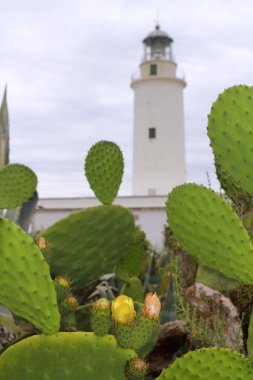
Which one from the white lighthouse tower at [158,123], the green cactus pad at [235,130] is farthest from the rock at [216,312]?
the white lighthouse tower at [158,123]

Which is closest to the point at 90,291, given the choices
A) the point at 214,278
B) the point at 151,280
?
the point at 151,280

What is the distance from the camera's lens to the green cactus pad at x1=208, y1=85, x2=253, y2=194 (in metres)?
1.82

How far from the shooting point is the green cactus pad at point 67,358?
145 centimetres

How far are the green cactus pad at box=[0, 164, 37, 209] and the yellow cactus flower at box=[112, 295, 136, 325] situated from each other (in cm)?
127

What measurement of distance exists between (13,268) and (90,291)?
2.09m

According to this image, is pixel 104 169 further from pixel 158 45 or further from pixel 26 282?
pixel 158 45

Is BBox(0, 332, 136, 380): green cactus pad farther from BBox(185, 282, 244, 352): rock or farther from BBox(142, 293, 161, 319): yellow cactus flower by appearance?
BBox(185, 282, 244, 352): rock

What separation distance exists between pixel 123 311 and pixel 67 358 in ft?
0.58

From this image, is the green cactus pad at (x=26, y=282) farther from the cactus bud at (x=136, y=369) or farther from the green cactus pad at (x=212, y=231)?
the green cactus pad at (x=212, y=231)

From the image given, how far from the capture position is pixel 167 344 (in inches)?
85.7

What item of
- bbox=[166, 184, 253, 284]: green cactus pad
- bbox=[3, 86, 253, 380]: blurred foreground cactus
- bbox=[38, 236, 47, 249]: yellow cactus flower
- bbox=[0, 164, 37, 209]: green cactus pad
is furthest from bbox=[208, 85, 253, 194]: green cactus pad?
bbox=[0, 164, 37, 209]: green cactus pad

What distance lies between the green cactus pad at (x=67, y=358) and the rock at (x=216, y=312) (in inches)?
20.7

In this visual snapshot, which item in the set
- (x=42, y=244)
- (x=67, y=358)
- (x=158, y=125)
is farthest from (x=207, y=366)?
(x=158, y=125)

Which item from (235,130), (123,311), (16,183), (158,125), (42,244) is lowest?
(123,311)
